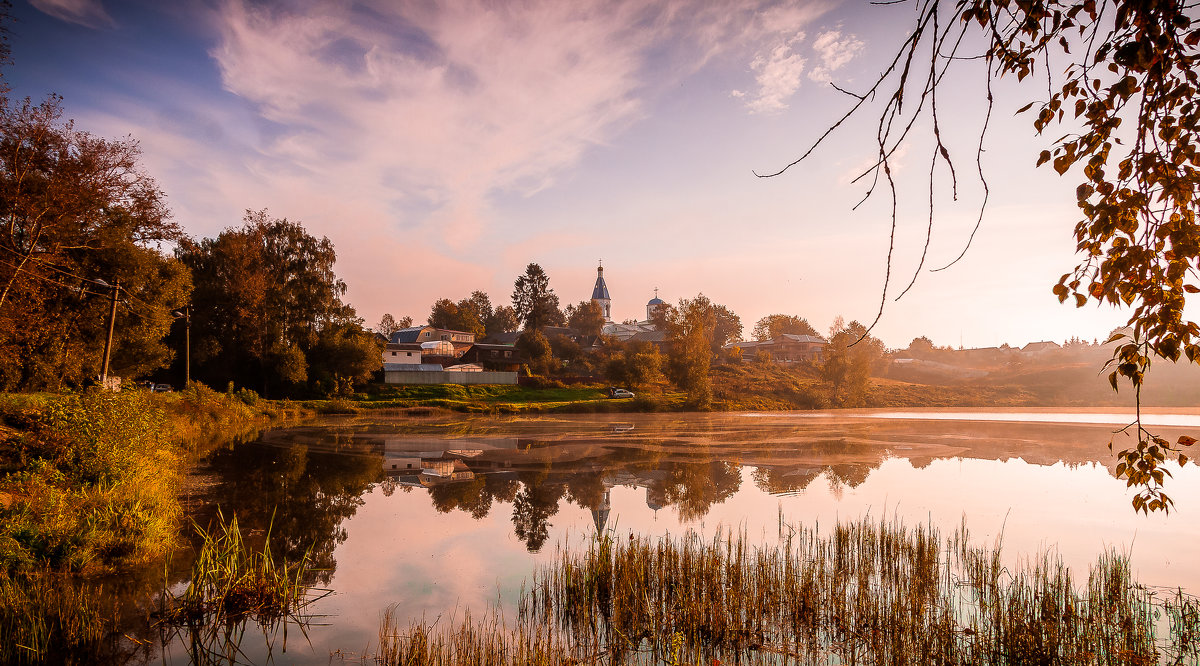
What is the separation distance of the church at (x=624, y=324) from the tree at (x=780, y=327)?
23.0m

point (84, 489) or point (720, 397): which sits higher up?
point (84, 489)

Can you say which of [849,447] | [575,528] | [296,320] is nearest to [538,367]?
[296,320]

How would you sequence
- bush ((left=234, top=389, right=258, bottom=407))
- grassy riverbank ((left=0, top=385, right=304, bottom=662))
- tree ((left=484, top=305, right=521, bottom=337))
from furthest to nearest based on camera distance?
tree ((left=484, top=305, right=521, bottom=337)), bush ((left=234, top=389, right=258, bottom=407)), grassy riverbank ((left=0, top=385, right=304, bottom=662))

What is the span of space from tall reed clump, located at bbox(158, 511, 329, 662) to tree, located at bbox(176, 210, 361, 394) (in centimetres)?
5027

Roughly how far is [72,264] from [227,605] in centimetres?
2869

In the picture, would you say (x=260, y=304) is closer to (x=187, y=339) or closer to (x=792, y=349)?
(x=187, y=339)

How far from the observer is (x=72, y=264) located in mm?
28438

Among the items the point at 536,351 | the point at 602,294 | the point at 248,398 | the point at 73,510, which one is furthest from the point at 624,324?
the point at 73,510

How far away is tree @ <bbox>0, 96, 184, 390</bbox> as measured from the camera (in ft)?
73.5

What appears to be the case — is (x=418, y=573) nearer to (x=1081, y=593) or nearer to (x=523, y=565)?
(x=523, y=565)

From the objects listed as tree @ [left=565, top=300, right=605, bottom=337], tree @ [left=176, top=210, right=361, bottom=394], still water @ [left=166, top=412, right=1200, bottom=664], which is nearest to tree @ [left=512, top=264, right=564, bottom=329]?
tree @ [left=565, top=300, right=605, bottom=337]

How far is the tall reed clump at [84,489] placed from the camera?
32.8ft

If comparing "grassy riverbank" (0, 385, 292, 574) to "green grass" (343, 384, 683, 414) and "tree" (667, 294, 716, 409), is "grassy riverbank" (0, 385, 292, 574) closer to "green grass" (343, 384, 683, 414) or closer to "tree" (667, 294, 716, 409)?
"green grass" (343, 384, 683, 414)

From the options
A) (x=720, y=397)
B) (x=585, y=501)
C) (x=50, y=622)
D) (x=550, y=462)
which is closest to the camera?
(x=50, y=622)
